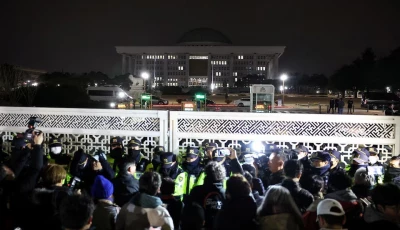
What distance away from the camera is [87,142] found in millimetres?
10234

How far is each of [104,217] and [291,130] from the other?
6331 mm

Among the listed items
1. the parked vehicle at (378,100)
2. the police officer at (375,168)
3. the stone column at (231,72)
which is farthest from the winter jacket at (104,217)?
the stone column at (231,72)

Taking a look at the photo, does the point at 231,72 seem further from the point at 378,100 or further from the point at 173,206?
the point at 173,206

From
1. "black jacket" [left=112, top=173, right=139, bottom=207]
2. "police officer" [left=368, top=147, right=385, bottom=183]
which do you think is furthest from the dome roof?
"black jacket" [left=112, top=173, right=139, bottom=207]

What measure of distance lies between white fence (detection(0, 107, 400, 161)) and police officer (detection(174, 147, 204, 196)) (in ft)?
8.65

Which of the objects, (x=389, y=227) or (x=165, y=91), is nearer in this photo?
(x=389, y=227)

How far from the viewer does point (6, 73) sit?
114ft

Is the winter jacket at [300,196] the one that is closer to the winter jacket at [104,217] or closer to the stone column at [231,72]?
the winter jacket at [104,217]

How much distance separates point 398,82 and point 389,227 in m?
58.4

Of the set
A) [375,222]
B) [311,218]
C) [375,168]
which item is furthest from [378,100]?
[375,222]

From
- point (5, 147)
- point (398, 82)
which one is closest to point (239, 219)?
point (5, 147)

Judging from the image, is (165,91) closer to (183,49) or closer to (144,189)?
(183,49)

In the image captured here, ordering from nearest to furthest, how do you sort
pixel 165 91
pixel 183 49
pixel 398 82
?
1. pixel 398 82
2. pixel 165 91
3. pixel 183 49

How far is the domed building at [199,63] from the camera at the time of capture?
100000 mm
